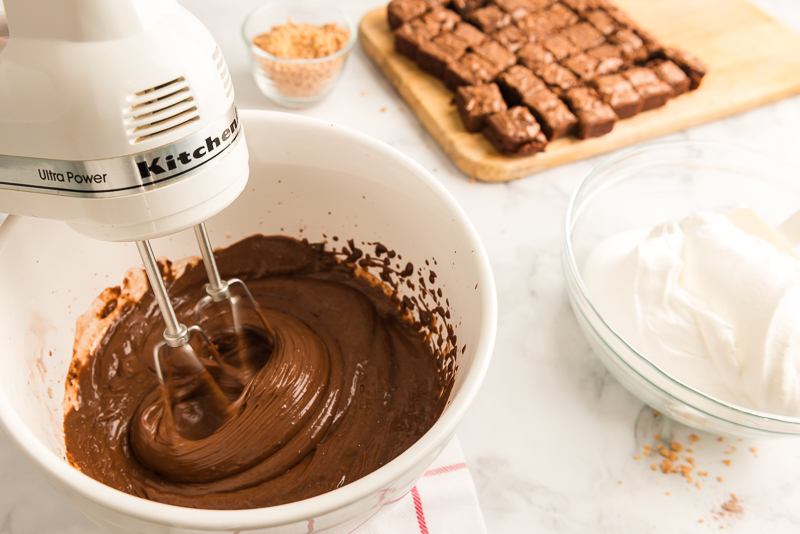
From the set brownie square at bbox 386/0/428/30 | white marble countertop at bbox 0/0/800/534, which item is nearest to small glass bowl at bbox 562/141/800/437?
white marble countertop at bbox 0/0/800/534

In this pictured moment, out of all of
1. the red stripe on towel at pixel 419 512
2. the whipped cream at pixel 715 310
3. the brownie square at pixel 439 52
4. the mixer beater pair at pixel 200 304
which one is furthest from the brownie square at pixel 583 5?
the red stripe on towel at pixel 419 512

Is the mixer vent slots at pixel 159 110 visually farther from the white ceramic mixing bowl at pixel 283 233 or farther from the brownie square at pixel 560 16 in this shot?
the brownie square at pixel 560 16

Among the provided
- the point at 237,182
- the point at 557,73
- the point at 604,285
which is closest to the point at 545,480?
the point at 604,285

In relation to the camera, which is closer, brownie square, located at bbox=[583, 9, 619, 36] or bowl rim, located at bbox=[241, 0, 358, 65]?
bowl rim, located at bbox=[241, 0, 358, 65]

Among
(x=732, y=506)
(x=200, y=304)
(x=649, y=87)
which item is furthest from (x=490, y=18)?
(x=732, y=506)

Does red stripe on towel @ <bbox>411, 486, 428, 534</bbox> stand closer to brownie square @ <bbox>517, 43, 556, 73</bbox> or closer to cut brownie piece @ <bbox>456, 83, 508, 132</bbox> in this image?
cut brownie piece @ <bbox>456, 83, 508, 132</bbox>

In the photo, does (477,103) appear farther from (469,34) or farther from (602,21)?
(602,21)

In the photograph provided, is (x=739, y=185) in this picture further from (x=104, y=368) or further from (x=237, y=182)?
(x=104, y=368)
